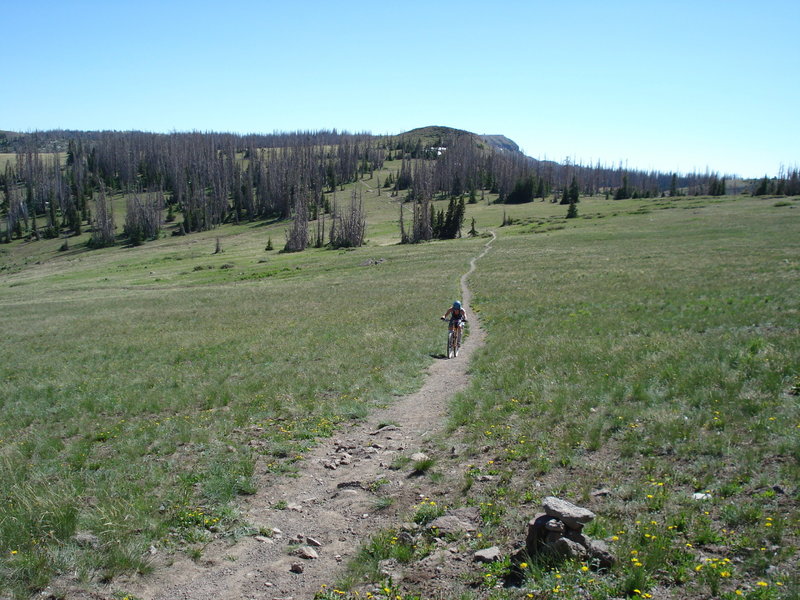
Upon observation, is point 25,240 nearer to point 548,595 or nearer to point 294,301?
point 294,301

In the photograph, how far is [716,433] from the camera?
930 cm

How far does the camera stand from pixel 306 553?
24.2ft

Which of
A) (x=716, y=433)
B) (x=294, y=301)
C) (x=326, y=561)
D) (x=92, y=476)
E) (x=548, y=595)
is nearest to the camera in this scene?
(x=548, y=595)

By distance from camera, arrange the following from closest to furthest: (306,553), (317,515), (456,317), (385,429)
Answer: (306,553) < (317,515) < (385,429) < (456,317)

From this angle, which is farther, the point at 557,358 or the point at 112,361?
the point at 112,361

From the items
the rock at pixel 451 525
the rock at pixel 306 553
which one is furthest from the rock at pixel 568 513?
the rock at pixel 306 553

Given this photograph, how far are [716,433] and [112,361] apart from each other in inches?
930

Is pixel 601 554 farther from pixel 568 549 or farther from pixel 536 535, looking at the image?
pixel 536 535

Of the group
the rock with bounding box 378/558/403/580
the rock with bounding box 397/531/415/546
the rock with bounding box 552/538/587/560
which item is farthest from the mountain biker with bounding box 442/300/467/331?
the rock with bounding box 552/538/587/560

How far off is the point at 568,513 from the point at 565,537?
1.00 feet

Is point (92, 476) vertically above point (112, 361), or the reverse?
point (92, 476)

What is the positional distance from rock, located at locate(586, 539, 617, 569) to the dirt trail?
9.76ft

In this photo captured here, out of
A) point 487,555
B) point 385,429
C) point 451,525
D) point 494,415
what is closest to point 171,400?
point 385,429

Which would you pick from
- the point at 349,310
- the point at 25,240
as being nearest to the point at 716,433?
the point at 349,310
